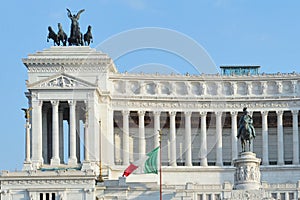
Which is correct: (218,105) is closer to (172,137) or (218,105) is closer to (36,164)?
(172,137)

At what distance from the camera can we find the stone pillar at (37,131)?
509ft

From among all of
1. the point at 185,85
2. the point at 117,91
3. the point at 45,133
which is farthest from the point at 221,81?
the point at 45,133

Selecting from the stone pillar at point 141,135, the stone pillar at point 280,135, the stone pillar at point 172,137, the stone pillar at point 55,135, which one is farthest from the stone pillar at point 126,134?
the stone pillar at point 280,135

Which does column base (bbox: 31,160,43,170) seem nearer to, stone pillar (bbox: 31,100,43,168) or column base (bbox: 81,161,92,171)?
stone pillar (bbox: 31,100,43,168)

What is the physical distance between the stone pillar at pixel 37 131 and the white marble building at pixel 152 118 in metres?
0.14

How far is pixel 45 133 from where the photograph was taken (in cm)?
15900

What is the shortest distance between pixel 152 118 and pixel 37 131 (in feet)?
69.2

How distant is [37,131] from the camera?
15650 cm

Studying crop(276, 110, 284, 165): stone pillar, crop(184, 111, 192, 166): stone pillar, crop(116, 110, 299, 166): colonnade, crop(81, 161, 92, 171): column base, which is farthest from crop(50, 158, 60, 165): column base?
crop(276, 110, 284, 165): stone pillar

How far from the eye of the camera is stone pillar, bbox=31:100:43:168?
6112 inches

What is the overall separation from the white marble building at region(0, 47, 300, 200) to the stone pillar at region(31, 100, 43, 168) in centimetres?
14

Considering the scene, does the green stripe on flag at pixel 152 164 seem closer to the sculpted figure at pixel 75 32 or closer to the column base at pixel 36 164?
the column base at pixel 36 164

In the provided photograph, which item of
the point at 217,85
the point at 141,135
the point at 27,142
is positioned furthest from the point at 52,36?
the point at 217,85

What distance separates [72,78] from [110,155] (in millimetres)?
12982
